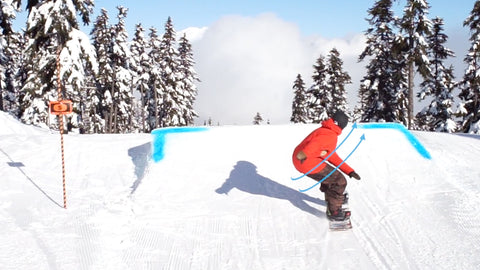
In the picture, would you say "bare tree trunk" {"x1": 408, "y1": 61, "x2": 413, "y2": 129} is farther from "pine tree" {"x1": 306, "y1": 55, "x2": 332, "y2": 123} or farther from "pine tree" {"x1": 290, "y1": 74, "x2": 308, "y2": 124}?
"pine tree" {"x1": 290, "y1": 74, "x2": 308, "y2": 124}

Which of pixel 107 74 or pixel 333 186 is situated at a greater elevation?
pixel 107 74

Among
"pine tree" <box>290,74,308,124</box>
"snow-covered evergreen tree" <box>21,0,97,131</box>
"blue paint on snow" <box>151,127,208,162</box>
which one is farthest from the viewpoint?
"pine tree" <box>290,74,308,124</box>

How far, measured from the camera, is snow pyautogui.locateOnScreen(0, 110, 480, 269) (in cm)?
488

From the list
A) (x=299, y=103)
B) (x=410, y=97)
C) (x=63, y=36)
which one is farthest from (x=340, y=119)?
(x=299, y=103)

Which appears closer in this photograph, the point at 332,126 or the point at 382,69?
the point at 332,126

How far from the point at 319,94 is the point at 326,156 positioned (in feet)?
106

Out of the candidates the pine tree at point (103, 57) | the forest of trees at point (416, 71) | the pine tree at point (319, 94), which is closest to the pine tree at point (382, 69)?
the forest of trees at point (416, 71)

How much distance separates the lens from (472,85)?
2556 centimetres

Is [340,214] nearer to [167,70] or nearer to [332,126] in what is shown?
[332,126]

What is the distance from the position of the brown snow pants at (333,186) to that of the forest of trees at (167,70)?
15337mm

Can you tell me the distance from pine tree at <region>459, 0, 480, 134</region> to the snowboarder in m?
22.6

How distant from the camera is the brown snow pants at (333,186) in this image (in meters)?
5.71

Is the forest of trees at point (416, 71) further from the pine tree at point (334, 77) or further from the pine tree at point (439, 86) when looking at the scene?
the pine tree at point (334, 77)

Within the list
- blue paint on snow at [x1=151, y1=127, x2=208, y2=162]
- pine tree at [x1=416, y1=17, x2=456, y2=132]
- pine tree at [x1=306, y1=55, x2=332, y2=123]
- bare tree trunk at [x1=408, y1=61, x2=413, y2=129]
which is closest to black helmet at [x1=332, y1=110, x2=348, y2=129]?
blue paint on snow at [x1=151, y1=127, x2=208, y2=162]
